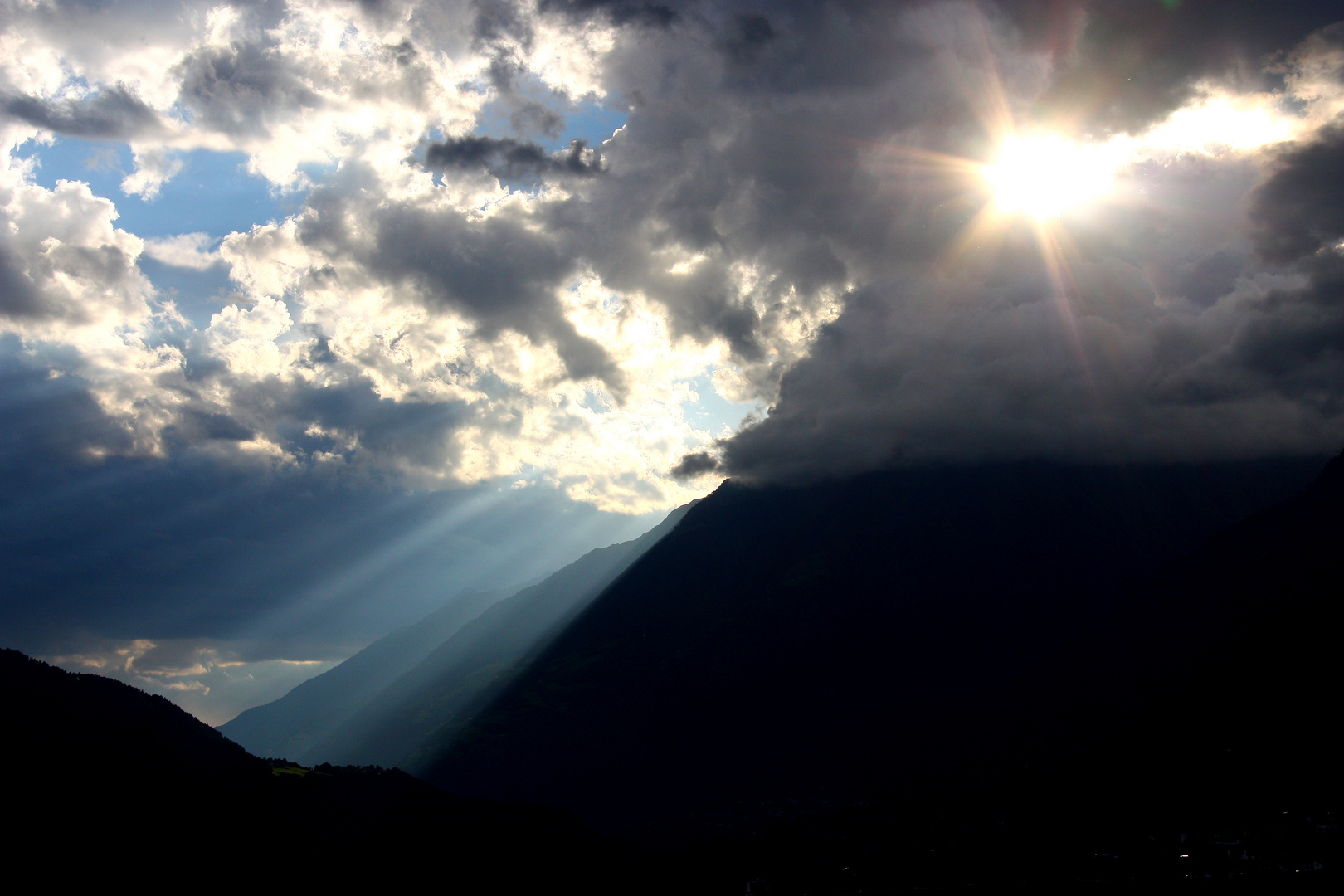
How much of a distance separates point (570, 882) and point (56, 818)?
110682 millimetres

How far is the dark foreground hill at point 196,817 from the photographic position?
12519 centimetres

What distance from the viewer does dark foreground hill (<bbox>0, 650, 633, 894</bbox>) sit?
125 m

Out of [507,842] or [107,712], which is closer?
[107,712]

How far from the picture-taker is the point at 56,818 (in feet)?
409

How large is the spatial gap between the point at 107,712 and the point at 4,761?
29.8 metres

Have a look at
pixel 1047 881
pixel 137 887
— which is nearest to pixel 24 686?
pixel 137 887

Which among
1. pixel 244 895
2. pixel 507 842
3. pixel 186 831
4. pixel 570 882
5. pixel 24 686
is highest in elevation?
Answer: pixel 24 686

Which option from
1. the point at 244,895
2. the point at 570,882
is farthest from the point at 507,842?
the point at 244,895

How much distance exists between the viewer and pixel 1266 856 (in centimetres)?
19038

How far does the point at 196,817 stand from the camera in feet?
469

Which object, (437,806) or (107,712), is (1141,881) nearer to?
(437,806)

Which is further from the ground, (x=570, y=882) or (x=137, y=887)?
(x=137, y=887)

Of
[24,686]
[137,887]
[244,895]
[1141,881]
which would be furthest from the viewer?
[1141,881]

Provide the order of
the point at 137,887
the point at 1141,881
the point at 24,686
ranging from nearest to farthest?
the point at 137,887 → the point at 24,686 → the point at 1141,881
